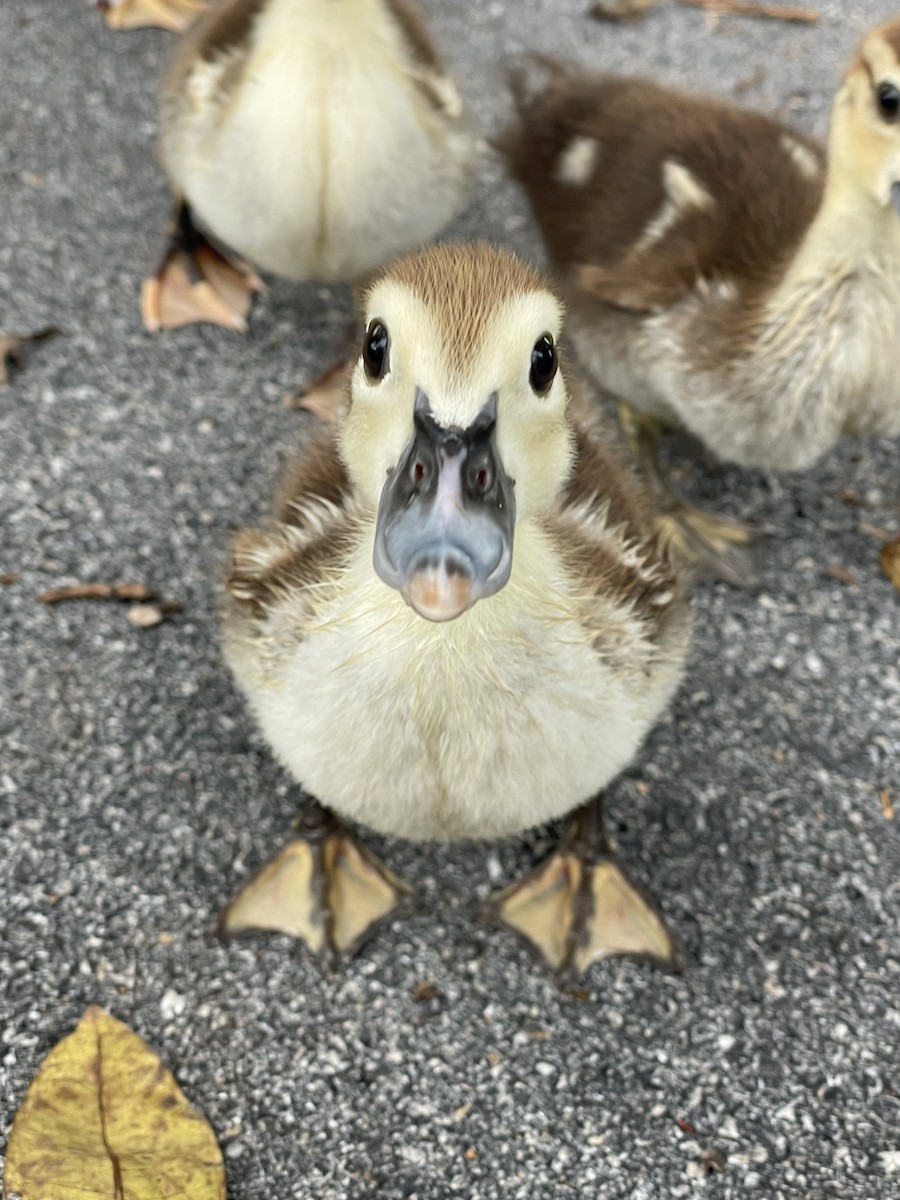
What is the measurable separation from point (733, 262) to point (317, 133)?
3.02ft

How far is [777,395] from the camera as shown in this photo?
2.33 meters

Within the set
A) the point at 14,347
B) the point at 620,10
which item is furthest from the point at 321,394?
the point at 620,10

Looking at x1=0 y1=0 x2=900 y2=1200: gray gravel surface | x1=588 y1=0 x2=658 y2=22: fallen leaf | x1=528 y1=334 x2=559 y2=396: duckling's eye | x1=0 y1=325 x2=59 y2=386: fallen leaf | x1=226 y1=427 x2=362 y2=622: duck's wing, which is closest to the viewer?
x1=528 y1=334 x2=559 y2=396: duckling's eye

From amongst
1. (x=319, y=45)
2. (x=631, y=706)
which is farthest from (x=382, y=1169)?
(x=319, y=45)

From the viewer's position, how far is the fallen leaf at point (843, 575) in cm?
262

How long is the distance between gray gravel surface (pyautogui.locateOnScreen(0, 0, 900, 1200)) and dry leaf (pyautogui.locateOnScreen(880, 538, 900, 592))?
0.10ft

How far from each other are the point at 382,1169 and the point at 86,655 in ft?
3.74

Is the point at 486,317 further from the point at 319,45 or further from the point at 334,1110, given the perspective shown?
the point at 319,45

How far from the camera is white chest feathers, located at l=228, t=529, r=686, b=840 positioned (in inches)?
57.8

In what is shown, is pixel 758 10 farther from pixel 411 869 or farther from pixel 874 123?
pixel 411 869

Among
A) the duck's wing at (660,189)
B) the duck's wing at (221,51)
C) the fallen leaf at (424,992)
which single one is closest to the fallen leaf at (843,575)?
the duck's wing at (660,189)

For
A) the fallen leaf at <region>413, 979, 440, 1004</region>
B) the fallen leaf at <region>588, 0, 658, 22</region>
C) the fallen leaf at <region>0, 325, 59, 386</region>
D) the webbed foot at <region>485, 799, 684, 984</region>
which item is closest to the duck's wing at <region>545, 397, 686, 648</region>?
the webbed foot at <region>485, 799, 684, 984</region>

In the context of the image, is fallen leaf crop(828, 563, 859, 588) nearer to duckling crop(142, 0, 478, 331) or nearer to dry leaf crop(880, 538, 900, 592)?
dry leaf crop(880, 538, 900, 592)

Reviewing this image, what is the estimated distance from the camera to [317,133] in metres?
2.47
